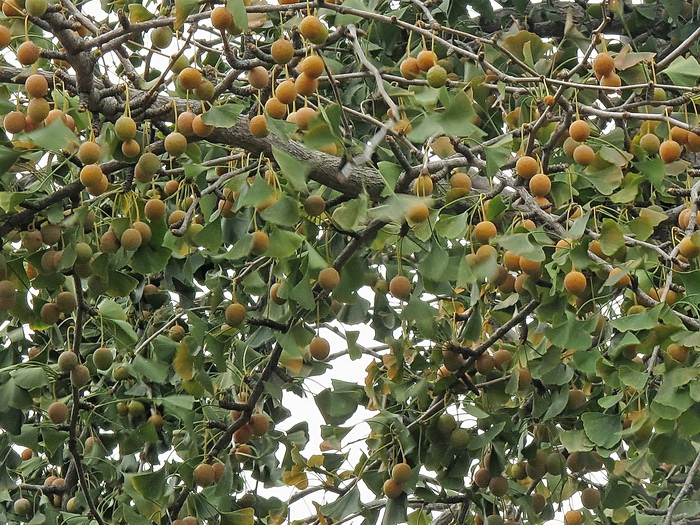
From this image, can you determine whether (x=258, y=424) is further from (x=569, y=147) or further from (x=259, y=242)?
(x=569, y=147)

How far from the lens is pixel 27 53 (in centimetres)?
169

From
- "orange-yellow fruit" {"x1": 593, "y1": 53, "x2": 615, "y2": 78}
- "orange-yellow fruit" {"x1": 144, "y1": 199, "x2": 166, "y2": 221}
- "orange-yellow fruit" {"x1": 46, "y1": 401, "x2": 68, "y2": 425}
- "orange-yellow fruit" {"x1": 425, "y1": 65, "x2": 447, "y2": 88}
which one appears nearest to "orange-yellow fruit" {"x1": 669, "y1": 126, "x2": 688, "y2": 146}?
"orange-yellow fruit" {"x1": 593, "y1": 53, "x2": 615, "y2": 78}

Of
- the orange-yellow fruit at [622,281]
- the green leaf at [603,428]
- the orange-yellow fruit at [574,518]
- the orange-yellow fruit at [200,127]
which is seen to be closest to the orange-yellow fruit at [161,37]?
the orange-yellow fruit at [200,127]

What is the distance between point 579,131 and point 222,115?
0.58 metres

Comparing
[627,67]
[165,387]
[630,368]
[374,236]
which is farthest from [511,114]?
[165,387]

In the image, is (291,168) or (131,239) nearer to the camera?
(291,168)

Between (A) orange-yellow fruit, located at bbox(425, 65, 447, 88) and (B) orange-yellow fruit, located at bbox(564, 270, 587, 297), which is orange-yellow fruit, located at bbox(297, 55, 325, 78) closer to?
(A) orange-yellow fruit, located at bbox(425, 65, 447, 88)

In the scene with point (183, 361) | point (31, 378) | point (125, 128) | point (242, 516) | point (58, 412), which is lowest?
point (242, 516)

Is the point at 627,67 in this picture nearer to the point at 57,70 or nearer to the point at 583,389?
the point at 583,389

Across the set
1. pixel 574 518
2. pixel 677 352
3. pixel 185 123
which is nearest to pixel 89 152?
pixel 185 123

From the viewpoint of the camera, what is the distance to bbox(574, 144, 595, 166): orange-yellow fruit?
1.78m

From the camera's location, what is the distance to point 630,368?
161cm

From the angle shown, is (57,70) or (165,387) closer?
(57,70)

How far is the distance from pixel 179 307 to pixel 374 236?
3.00ft
